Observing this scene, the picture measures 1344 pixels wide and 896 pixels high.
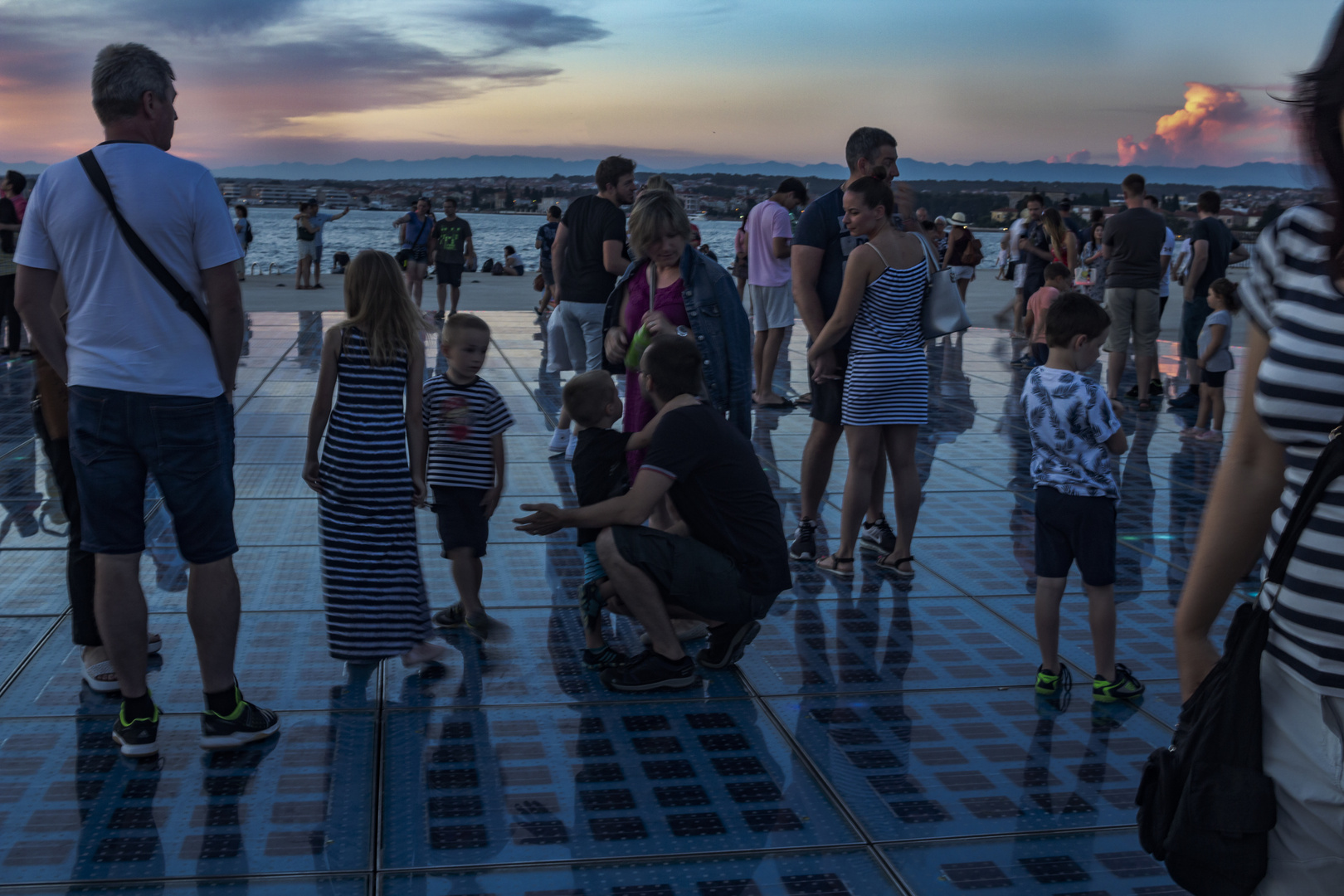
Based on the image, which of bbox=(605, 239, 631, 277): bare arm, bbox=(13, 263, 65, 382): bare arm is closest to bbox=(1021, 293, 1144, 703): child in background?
bbox=(13, 263, 65, 382): bare arm

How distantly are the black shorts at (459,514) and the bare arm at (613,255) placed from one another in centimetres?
355

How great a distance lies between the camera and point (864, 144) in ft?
18.9

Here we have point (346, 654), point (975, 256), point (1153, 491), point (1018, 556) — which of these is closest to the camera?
point (346, 654)

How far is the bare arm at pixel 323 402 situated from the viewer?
4266 mm

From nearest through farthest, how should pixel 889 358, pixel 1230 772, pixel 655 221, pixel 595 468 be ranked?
pixel 1230 772 < pixel 595 468 < pixel 655 221 < pixel 889 358

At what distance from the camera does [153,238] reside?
3504 mm

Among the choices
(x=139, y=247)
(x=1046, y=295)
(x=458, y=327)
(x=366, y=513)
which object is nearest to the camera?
(x=139, y=247)

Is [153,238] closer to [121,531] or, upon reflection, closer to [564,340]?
[121,531]

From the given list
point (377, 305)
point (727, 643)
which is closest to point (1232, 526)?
point (727, 643)

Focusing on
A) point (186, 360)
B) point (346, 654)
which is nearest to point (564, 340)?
point (346, 654)

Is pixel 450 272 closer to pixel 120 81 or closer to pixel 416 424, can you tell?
pixel 416 424

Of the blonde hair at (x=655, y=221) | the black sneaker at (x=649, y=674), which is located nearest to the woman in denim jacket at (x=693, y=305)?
the blonde hair at (x=655, y=221)

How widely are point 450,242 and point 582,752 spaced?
13.7m

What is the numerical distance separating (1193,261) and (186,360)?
968 centimetres
